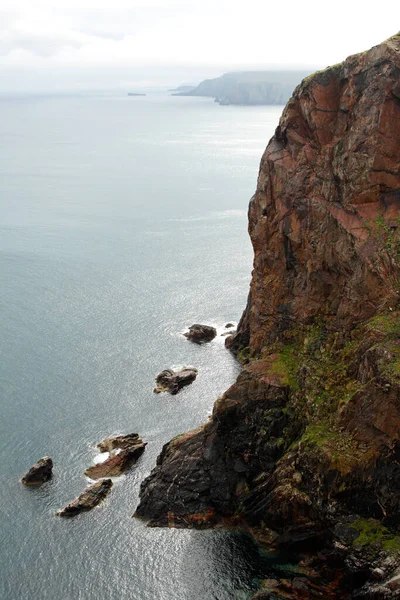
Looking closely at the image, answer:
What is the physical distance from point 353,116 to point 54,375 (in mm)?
43785

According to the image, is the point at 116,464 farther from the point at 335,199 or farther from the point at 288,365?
the point at 335,199

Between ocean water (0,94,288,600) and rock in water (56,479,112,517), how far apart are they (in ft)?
2.59

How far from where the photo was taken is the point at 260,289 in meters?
65.8

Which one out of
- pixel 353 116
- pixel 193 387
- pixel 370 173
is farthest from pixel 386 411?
pixel 193 387

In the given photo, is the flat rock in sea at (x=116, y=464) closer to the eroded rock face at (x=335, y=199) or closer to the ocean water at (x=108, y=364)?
the ocean water at (x=108, y=364)

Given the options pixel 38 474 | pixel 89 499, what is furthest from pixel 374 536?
pixel 38 474

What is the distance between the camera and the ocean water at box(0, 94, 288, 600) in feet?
156

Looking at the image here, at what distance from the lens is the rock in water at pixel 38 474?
2264 inches

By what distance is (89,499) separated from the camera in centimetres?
5456

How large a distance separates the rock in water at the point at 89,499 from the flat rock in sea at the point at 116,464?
5.62 ft

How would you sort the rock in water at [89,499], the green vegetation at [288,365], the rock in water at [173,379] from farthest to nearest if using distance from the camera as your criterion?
→ the rock in water at [173,379]
the green vegetation at [288,365]
the rock in water at [89,499]

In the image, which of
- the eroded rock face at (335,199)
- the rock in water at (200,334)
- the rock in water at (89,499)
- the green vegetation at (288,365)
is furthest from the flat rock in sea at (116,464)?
the rock in water at (200,334)

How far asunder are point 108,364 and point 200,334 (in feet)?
44.0

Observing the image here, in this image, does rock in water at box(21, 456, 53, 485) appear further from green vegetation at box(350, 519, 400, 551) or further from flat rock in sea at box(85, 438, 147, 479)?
green vegetation at box(350, 519, 400, 551)
